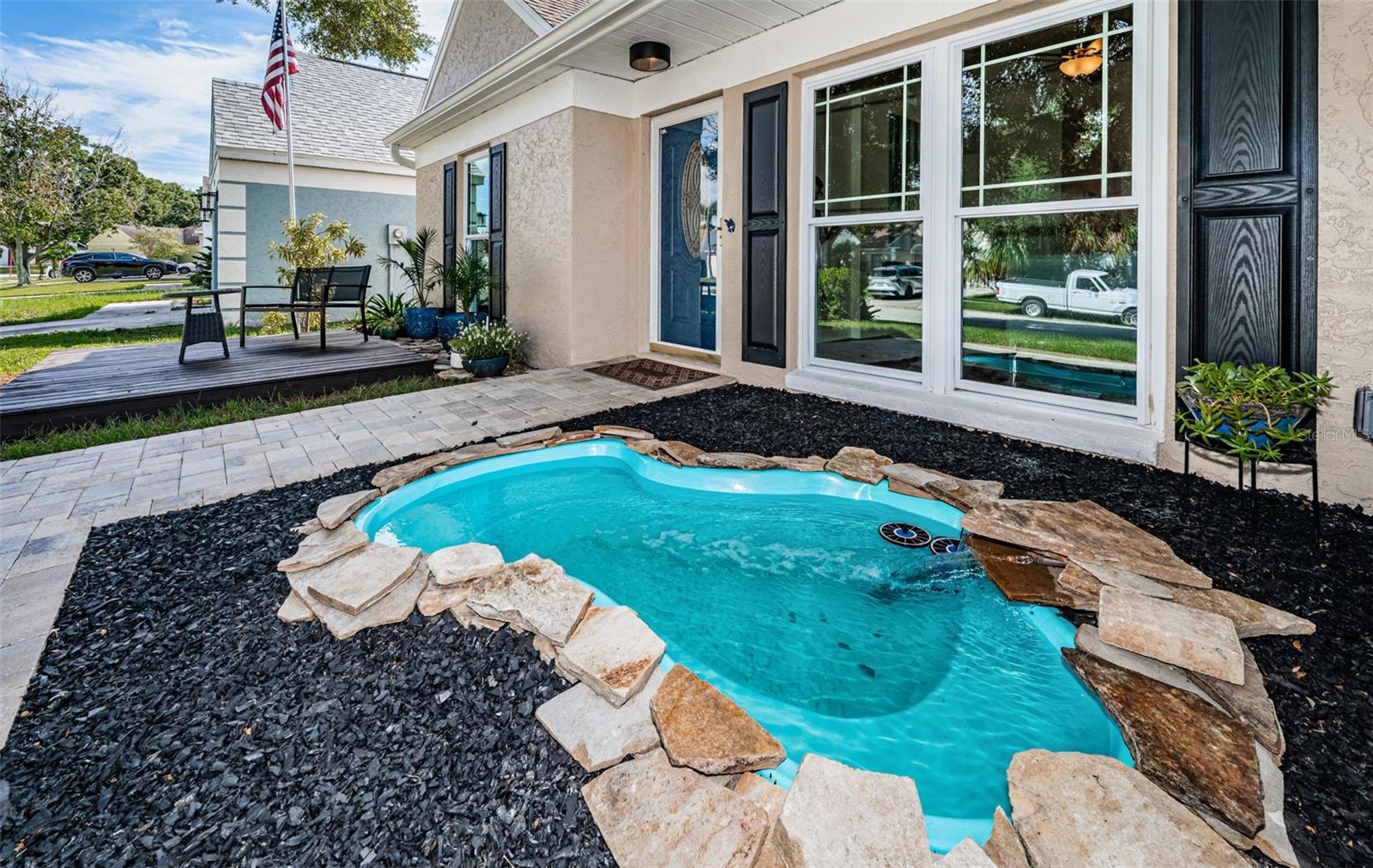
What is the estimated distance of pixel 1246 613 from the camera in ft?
6.32

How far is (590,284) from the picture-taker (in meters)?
6.41

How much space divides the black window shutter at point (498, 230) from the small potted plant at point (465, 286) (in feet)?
0.42

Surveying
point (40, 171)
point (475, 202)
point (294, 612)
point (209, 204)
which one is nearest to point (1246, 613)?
point (294, 612)

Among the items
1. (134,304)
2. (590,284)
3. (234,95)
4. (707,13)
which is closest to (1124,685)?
(707,13)

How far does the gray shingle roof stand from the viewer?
36.9ft

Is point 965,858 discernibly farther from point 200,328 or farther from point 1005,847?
point 200,328

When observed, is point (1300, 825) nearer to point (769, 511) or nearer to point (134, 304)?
point (769, 511)

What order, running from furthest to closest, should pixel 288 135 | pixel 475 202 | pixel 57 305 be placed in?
pixel 57 305, pixel 288 135, pixel 475 202

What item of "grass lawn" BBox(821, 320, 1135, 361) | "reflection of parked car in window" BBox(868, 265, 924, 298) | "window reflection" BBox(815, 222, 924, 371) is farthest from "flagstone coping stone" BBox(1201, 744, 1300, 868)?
"reflection of parked car in window" BBox(868, 265, 924, 298)

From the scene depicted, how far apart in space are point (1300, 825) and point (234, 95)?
1618 centimetres

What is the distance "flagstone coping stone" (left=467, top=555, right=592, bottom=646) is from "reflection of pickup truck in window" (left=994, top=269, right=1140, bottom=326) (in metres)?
3.31

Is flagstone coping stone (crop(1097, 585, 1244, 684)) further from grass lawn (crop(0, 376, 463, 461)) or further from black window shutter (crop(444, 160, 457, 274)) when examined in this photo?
black window shutter (crop(444, 160, 457, 274))

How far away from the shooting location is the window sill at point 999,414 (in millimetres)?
3523

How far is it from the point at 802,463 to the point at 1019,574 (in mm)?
1310
